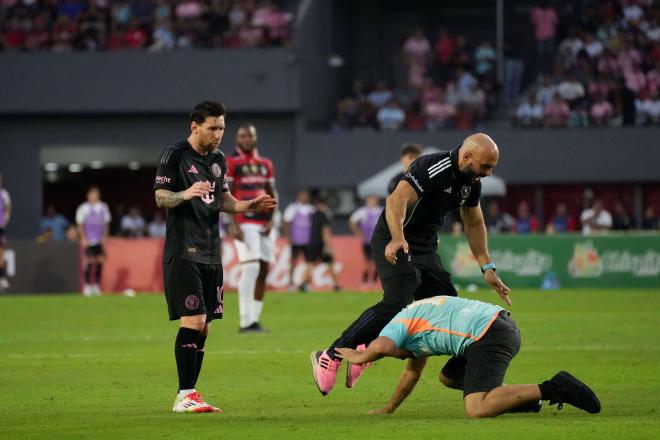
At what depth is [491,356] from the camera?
29.1 ft

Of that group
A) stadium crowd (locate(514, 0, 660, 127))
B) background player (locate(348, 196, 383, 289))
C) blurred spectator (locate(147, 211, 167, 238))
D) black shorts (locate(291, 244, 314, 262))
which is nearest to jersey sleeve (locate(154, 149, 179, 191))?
black shorts (locate(291, 244, 314, 262))

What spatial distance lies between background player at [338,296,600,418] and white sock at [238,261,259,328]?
8175 millimetres

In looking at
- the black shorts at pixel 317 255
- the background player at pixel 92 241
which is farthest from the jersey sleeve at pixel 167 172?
the background player at pixel 92 241

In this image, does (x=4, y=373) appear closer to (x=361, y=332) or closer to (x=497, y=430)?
(x=361, y=332)

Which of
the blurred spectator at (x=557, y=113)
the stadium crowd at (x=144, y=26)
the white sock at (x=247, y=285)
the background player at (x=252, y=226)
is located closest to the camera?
the white sock at (x=247, y=285)

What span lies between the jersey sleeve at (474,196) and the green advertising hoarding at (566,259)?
1793 cm

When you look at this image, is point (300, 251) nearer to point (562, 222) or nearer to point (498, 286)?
point (562, 222)

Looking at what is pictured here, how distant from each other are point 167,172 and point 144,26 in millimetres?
28733

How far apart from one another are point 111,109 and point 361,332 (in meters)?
28.9

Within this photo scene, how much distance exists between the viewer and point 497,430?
8430 millimetres

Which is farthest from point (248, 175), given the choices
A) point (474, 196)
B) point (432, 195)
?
point (432, 195)

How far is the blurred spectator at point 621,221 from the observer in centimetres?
3372

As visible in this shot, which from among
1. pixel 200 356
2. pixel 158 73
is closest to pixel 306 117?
pixel 158 73

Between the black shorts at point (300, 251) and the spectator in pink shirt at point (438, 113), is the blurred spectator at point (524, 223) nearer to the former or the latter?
the spectator in pink shirt at point (438, 113)
